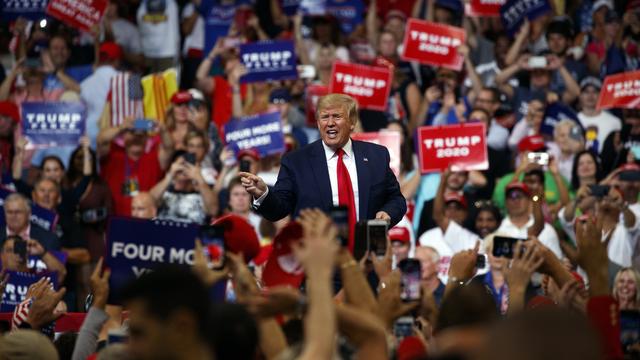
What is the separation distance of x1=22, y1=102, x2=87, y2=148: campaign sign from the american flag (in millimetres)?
690

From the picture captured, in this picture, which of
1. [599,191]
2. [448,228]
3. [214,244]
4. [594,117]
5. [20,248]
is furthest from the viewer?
[594,117]

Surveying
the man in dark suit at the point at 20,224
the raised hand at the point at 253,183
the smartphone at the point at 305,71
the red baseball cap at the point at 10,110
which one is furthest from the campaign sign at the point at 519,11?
the raised hand at the point at 253,183

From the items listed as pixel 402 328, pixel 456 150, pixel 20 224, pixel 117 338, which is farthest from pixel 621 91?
pixel 117 338

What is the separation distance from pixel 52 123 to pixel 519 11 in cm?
509

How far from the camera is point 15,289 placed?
9.61m

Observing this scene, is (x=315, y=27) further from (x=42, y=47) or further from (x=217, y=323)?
(x=217, y=323)

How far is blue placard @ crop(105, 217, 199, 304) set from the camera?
7320 millimetres

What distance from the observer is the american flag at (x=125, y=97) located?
14164 mm

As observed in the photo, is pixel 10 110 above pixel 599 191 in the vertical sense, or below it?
above

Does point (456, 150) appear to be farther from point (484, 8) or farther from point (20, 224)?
point (20, 224)

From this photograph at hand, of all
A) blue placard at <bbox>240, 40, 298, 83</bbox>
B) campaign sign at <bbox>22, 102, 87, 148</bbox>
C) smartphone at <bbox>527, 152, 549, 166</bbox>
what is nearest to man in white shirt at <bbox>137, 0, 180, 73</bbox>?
blue placard at <bbox>240, 40, 298, 83</bbox>

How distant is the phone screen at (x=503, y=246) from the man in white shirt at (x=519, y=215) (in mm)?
3196

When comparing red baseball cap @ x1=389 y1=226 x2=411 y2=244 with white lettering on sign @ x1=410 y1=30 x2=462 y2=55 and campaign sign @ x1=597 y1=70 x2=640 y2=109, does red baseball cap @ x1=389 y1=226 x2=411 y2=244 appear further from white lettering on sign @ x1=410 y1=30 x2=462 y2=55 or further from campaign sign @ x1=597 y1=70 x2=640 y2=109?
white lettering on sign @ x1=410 y1=30 x2=462 y2=55

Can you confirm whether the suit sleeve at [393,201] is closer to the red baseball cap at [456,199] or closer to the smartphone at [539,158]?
the red baseball cap at [456,199]
